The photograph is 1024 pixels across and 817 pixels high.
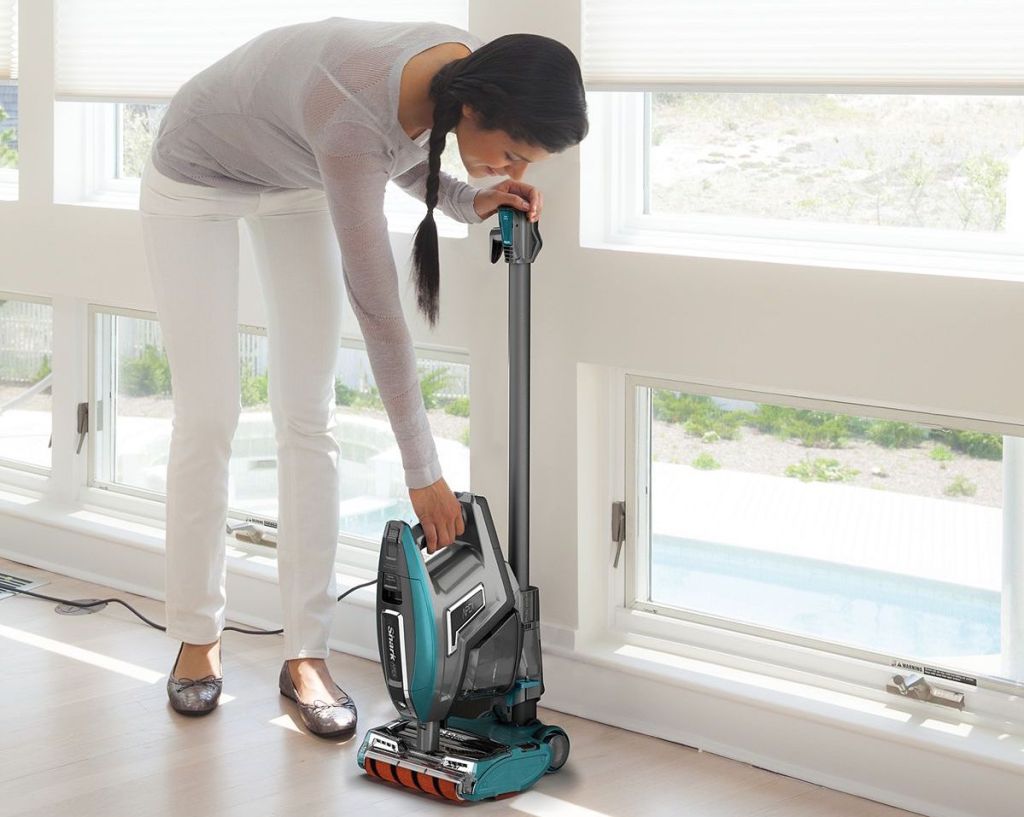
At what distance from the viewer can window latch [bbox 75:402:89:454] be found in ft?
11.1

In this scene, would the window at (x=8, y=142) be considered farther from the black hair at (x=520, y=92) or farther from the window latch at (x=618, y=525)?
the black hair at (x=520, y=92)

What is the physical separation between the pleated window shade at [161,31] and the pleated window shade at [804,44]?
0.40 meters

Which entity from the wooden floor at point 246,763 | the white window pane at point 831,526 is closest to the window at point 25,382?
the wooden floor at point 246,763

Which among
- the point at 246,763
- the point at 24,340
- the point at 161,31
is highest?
the point at 161,31

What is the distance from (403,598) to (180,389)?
61 cm

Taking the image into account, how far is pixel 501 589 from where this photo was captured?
2.16m

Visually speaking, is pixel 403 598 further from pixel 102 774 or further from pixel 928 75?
pixel 928 75

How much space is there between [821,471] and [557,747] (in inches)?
Result: 25.0

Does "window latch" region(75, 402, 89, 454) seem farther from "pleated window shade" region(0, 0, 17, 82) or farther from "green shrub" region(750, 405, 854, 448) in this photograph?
"green shrub" region(750, 405, 854, 448)

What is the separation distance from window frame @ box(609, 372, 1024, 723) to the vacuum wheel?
1.07 feet

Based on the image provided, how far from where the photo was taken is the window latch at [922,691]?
2.19 m

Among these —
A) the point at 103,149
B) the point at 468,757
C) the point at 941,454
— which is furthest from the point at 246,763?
the point at 103,149

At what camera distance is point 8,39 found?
3299 millimetres

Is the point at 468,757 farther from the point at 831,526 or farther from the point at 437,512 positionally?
the point at 831,526
